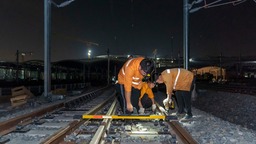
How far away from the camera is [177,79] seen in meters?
10.8

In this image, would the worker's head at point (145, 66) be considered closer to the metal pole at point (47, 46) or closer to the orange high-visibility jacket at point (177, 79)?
the orange high-visibility jacket at point (177, 79)

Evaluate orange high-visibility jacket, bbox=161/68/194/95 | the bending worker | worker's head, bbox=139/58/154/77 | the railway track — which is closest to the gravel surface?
the railway track

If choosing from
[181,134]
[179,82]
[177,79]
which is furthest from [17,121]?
[179,82]

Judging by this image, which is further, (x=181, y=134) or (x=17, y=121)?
(x=17, y=121)

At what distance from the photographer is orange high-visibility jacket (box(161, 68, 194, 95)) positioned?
411 inches

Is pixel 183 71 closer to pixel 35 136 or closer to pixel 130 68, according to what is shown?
pixel 130 68

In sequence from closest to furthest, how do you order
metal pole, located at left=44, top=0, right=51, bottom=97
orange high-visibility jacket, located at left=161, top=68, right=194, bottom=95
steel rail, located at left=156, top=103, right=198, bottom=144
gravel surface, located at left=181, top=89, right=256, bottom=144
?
steel rail, located at left=156, top=103, right=198, bottom=144
gravel surface, located at left=181, top=89, right=256, bottom=144
orange high-visibility jacket, located at left=161, top=68, right=194, bottom=95
metal pole, located at left=44, top=0, right=51, bottom=97

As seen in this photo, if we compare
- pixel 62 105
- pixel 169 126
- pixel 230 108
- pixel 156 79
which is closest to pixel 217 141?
pixel 169 126

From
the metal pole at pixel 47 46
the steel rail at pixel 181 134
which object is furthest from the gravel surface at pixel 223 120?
the metal pole at pixel 47 46

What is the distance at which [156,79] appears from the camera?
1052 cm

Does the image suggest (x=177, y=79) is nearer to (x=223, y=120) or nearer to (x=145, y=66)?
(x=223, y=120)

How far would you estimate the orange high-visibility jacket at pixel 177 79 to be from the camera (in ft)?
34.2

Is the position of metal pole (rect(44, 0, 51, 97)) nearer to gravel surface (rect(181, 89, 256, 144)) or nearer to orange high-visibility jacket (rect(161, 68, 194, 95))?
gravel surface (rect(181, 89, 256, 144))

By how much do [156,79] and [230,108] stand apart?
10991 millimetres
